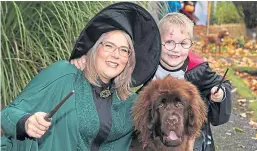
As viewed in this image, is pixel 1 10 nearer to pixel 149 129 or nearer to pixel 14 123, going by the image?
pixel 14 123

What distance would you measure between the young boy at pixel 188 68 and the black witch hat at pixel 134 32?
Answer: 0.37 feet

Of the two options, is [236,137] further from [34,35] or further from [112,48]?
[112,48]

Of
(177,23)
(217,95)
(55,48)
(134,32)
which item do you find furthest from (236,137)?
(134,32)

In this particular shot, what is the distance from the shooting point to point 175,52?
3.32 meters

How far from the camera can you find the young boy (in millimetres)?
3336

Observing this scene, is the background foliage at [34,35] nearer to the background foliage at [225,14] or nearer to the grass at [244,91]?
the grass at [244,91]

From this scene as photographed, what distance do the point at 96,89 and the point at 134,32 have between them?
19.7 inches

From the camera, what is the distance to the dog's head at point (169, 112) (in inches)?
110

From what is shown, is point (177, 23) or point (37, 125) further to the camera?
point (177, 23)

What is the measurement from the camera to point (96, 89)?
323 centimetres

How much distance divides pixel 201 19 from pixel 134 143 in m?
6.78

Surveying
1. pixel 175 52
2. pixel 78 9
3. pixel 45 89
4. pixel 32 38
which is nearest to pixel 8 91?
pixel 32 38

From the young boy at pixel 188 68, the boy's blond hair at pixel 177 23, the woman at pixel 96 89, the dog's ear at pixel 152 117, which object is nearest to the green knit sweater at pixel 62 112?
the woman at pixel 96 89

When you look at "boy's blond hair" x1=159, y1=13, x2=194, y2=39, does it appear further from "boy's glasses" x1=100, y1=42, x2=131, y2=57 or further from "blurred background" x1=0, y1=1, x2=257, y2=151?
"blurred background" x1=0, y1=1, x2=257, y2=151
